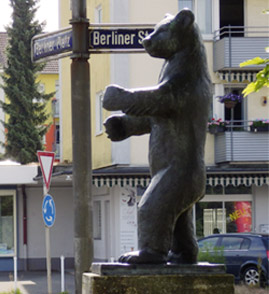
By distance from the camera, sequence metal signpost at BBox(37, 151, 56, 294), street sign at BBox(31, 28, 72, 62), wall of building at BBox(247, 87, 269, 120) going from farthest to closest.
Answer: wall of building at BBox(247, 87, 269, 120), metal signpost at BBox(37, 151, 56, 294), street sign at BBox(31, 28, 72, 62)

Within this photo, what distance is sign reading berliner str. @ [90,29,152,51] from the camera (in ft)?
39.4

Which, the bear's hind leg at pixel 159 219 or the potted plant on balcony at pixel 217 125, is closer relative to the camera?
the bear's hind leg at pixel 159 219

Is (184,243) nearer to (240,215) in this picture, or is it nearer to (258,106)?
(258,106)

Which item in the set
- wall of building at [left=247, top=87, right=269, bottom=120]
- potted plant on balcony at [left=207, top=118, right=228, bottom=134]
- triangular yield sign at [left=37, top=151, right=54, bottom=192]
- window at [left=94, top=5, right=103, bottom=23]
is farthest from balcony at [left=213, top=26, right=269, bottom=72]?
triangular yield sign at [left=37, top=151, right=54, bottom=192]

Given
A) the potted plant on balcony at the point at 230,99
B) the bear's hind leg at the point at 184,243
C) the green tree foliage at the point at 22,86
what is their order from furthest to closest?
the green tree foliage at the point at 22,86 → the potted plant on balcony at the point at 230,99 → the bear's hind leg at the point at 184,243

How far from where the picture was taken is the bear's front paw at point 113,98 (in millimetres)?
6262

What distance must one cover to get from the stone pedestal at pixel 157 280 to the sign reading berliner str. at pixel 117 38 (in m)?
5.90

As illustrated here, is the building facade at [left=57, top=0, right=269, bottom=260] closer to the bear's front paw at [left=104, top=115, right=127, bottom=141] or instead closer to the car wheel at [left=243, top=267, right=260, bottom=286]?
the car wheel at [left=243, top=267, right=260, bottom=286]

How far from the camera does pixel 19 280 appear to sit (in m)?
31.2

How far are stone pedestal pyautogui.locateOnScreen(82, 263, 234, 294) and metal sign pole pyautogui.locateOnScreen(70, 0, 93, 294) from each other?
5.85 metres

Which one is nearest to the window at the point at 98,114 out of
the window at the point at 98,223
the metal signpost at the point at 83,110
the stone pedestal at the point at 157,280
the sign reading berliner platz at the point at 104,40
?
the window at the point at 98,223

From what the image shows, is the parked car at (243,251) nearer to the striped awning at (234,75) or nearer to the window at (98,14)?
the striped awning at (234,75)

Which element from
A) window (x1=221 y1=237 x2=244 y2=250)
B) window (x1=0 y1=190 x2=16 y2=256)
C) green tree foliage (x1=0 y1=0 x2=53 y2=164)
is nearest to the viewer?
window (x1=221 y1=237 x2=244 y2=250)

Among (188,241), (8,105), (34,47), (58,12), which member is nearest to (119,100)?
(188,241)
